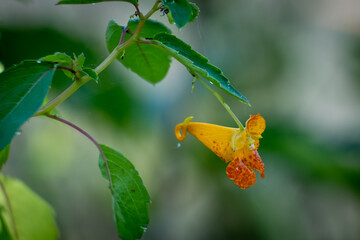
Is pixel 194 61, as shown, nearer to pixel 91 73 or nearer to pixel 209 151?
pixel 91 73

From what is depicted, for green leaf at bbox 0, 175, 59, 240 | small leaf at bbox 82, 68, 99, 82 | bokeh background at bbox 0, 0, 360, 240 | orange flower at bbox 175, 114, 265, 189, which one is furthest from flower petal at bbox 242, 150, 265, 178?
bokeh background at bbox 0, 0, 360, 240

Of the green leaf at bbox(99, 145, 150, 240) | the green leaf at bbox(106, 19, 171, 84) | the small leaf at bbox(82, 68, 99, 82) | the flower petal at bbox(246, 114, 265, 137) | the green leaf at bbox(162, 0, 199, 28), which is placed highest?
the green leaf at bbox(162, 0, 199, 28)

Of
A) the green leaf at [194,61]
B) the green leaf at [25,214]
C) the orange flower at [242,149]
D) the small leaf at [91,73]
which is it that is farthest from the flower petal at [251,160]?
the green leaf at [25,214]

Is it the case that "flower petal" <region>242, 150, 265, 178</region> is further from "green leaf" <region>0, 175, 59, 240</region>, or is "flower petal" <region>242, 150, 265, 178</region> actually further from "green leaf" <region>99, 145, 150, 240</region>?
"green leaf" <region>0, 175, 59, 240</region>

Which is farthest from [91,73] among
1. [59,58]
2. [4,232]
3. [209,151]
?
[209,151]

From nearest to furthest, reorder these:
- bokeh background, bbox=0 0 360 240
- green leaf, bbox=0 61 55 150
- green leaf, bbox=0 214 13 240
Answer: green leaf, bbox=0 61 55 150 < green leaf, bbox=0 214 13 240 < bokeh background, bbox=0 0 360 240
